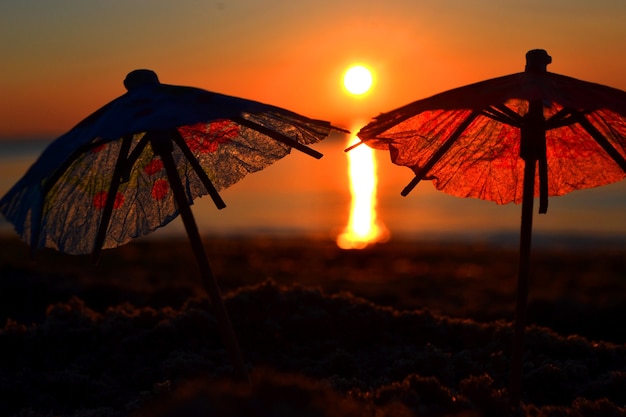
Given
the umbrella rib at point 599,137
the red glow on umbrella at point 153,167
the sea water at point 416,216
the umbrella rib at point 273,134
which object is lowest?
the red glow on umbrella at point 153,167

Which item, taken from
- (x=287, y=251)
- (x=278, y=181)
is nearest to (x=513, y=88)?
(x=287, y=251)

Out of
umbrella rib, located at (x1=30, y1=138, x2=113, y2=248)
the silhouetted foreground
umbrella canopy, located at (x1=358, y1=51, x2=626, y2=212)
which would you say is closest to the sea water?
the silhouetted foreground

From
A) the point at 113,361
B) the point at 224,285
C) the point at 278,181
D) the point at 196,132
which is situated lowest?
the point at 113,361

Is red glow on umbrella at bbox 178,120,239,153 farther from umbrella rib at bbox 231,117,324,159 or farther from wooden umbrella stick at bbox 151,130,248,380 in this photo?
wooden umbrella stick at bbox 151,130,248,380

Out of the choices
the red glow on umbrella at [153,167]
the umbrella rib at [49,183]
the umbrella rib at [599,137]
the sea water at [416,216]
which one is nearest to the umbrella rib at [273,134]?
the red glow on umbrella at [153,167]

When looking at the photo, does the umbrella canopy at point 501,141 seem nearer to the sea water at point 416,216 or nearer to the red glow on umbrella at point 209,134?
the red glow on umbrella at point 209,134

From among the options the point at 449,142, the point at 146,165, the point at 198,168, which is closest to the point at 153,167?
the point at 146,165

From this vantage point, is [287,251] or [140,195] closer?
[140,195]

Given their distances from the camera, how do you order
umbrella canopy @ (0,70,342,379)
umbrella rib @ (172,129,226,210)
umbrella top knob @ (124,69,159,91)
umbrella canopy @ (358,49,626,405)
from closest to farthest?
1. umbrella canopy @ (0,70,342,379)
2. umbrella canopy @ (358,49,626,405)
3. umbrella top knob @ (124,69,159,91)
4. umbrella rib @ (172,129,226,210)

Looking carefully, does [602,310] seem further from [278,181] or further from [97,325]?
[278,181]
